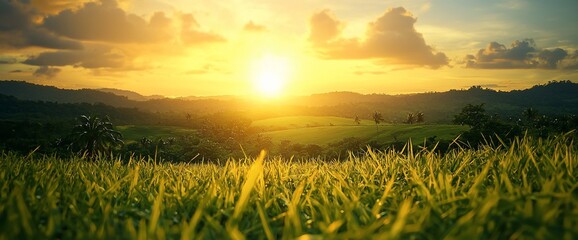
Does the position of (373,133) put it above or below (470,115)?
below

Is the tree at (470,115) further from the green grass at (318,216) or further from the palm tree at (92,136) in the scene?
the green grass at (318,216)

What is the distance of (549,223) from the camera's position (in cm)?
223

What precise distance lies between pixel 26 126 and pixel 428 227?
166 m

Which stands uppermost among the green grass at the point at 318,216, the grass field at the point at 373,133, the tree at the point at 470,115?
the green grass at the point at 318,216

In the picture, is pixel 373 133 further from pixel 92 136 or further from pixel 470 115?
pixel 92 136

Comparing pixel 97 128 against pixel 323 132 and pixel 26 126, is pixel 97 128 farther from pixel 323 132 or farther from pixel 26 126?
pixel 323 132

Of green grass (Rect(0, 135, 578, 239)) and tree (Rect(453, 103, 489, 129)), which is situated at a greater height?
green grass (Rect(0, 135, 578, 239))

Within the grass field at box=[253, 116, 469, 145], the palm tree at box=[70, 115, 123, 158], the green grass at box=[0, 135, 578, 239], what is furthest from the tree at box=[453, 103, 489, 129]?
the green grass at box=[0, 135, 578, 239]

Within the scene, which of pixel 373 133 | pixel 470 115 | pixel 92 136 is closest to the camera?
pixel 92 136

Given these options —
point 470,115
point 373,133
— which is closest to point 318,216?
point 470,115

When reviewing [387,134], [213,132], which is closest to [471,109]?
[387,134]

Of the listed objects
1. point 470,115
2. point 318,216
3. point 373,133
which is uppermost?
point 318,216

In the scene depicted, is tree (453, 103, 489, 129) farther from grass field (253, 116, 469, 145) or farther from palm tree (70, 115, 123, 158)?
palm tree (70, 115, 123, 158)

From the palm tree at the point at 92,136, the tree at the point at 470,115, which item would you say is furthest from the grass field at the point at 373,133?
the palm tree at the point at 92,136
